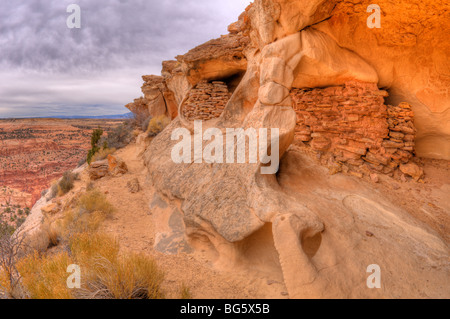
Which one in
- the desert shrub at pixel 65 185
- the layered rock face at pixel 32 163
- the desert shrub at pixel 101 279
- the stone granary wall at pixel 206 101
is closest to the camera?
the desert shrub at pixel 101 279

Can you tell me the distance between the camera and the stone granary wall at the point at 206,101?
7.28 m

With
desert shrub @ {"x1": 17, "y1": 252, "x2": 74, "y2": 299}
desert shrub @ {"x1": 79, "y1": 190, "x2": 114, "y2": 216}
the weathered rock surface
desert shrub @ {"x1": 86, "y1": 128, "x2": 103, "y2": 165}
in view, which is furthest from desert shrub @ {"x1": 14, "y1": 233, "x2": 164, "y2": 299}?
desert shrub @ {"x1": 86, "y1": 128, "x2": 103, "y2": 165}

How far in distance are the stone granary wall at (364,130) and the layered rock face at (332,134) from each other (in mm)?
18

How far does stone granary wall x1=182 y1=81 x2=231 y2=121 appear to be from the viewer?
7.28 metres

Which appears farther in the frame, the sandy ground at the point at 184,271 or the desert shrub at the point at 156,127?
the desert shrub at the point at 156,127

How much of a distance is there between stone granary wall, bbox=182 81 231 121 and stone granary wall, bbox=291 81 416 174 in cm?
352

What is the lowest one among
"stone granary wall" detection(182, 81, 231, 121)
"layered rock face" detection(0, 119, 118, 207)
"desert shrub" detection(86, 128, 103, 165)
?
"layered rock face" detection(0, 119, 118, 207)

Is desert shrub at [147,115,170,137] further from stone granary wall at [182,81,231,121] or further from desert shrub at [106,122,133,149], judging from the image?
stone granary wall at [182,81,231,121]

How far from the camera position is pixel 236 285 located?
291 centimetres

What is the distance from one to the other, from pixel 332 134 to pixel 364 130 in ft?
1.74

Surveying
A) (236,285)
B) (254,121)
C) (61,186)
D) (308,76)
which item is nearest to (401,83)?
(308,76)

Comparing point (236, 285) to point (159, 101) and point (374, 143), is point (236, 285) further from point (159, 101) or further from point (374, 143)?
point (159, 101)

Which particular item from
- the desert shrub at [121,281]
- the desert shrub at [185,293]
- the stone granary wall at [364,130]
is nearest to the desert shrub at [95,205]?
the desert shrub at [121,281]

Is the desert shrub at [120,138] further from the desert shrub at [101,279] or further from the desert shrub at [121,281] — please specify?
the desert shrub at [121,281]
